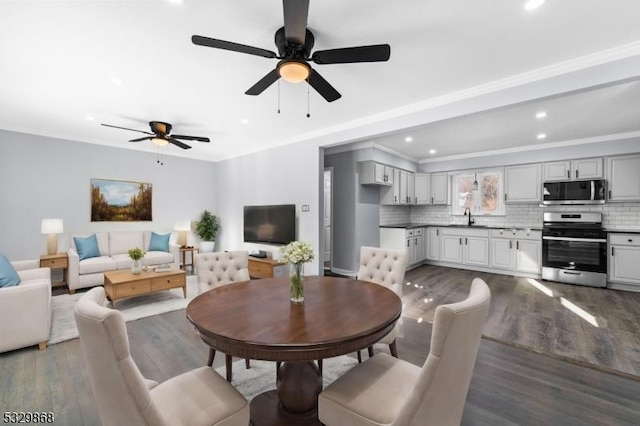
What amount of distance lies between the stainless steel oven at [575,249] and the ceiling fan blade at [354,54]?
17.1ft

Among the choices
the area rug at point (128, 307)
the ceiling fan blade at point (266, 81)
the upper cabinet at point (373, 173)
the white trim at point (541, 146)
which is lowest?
the area rug at point (128, 307)

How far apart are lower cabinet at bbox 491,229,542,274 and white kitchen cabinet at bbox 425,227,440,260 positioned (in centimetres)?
112

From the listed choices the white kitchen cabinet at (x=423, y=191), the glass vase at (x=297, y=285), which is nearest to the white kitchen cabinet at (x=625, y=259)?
the white kitchen cabinet at (x=423, y=191)

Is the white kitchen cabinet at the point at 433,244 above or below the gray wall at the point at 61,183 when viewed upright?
below

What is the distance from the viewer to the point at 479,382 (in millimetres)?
2146

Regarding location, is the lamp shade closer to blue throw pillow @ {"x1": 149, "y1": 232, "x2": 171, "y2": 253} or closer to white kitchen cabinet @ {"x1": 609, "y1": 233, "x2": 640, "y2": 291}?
blue throw pillow @ {"x1": 149, "y1": 232, "x2": 171, "y2": 253}

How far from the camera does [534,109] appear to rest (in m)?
3.63

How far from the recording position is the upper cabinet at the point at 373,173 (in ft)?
17.7

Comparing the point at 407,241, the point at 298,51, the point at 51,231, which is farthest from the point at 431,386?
the point at 51,231

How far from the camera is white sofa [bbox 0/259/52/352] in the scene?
2467 millimetres

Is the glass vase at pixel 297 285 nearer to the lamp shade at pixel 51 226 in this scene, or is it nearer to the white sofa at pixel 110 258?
the white sofa at pixel 110 258

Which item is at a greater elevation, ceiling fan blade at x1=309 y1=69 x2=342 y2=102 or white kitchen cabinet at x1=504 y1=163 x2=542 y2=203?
ceiling fan blade at x1=309 y1=69 x2=342 y2=102

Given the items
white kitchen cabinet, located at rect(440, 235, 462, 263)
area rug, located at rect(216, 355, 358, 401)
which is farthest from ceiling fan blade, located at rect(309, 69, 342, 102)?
white kitchen cabinet, located at rect(440, 235, 462, 263)

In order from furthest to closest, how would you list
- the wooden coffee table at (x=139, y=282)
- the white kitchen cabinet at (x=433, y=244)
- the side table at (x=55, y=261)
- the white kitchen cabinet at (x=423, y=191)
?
the white kitchen cabinet at (x=423, y=191) < the white kitchen cabinet at (x=433, y=244) < the side table at (x=55, y=261) < the wooden coffee table at (x=139, y=282)
